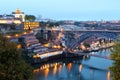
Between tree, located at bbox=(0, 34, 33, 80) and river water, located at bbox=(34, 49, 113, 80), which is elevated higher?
tree, located at bbox=(0, 34, 33, 80)

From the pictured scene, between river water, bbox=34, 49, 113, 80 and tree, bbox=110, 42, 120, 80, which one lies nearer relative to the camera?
tree, bbox=110, 42, 120, 80

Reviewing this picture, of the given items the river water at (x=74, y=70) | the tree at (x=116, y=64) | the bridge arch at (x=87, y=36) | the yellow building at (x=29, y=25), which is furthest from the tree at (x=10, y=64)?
the yellow building at (x=29, y=25)

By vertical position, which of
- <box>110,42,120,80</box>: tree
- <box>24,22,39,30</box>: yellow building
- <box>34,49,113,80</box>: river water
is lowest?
<box>34,49,113,80</box>: river water

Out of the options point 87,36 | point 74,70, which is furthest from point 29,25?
point 74,70

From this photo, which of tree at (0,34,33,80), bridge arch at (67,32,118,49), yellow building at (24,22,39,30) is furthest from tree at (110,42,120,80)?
yellow building at (24,22,39,30)

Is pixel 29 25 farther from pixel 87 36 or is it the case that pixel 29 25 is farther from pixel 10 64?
pixel 10 64

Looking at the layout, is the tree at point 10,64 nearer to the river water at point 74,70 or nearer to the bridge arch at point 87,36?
the river water at point 74,70

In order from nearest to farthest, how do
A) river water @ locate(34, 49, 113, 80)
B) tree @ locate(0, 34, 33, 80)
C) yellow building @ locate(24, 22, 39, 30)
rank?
tree @ locate(0, 34, 33, 80) < river water @ locate(34, 49, 113, 80) < yellow building @ locate(24, 22, 39, 30)

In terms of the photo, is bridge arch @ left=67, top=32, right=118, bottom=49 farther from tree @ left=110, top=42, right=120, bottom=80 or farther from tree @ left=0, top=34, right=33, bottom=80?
tree @ left=0, top=34, right=33, bottom=80

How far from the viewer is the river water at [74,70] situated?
1933 cm

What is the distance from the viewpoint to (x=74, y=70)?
22234 millimetres

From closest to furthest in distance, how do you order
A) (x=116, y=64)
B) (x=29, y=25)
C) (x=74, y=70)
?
(x=116, y=64) → (x=74, y=70) → (x=29, y=25)

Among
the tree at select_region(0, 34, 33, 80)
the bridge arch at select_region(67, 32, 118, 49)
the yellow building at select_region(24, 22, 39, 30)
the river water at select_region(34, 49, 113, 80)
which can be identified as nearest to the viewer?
the tree at select_region(0, 34, 33, 80)

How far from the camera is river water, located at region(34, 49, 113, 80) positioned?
19328 mm
